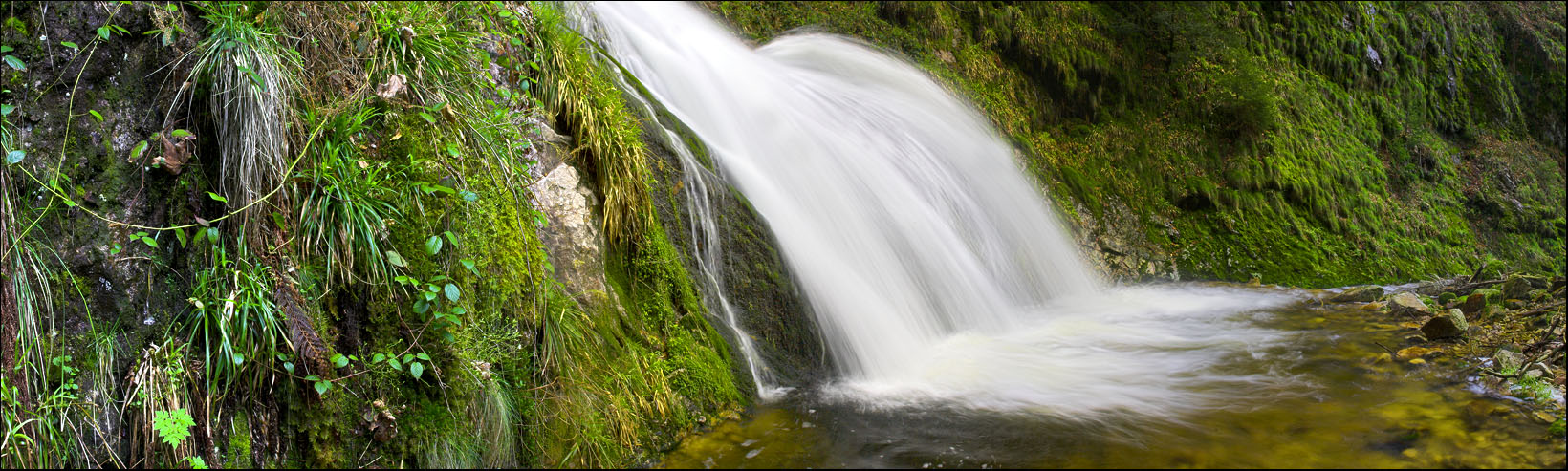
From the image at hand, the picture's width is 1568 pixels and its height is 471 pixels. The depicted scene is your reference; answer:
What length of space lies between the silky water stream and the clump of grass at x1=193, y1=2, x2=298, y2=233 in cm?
185

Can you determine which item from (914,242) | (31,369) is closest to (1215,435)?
(914,242)

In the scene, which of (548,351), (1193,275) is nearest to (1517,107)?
(1193,275)

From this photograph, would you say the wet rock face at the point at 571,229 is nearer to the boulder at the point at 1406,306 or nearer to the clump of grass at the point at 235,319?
the clump of grass at the point at 235,319

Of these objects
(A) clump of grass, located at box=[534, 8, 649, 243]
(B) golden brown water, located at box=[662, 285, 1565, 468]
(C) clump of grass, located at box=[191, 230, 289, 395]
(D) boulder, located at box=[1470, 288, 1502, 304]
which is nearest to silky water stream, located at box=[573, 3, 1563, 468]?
(B) golden brown water, located at box=[662, 285, 1565, 468]

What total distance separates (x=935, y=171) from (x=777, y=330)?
8.99 ft

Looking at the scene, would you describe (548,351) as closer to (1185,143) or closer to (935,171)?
(935,171)

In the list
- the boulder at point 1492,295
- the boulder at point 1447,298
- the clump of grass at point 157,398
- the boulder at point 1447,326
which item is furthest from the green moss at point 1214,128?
the clump of grass at point 157,398

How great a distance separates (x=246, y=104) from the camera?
9.75 feet

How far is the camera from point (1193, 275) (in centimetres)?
802

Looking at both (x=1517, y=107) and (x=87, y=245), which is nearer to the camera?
(x=87, y=245)

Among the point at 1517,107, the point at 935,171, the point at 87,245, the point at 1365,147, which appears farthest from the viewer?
the point at 1517,107

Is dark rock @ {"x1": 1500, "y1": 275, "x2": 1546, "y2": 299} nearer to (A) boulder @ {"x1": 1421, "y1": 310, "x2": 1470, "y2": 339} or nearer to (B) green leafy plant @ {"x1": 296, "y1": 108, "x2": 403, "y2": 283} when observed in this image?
(A) boulder @ {"x1": 1421, "y1": 310, "x2": 1470, "y2": 339}

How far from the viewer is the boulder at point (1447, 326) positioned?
14.5ft

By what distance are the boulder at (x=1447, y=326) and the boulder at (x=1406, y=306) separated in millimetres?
754
